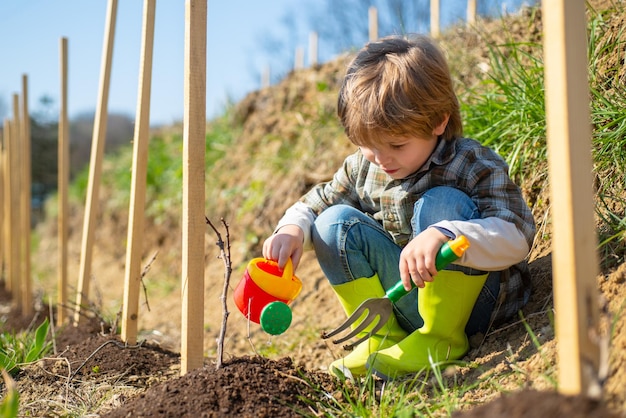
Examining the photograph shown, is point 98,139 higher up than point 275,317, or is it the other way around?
point 98,139

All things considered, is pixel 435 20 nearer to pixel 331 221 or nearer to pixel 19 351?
pixel 331 221

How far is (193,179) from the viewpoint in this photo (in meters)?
1.81

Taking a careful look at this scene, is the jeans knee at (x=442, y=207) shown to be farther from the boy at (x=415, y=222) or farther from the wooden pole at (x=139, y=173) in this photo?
the wooden pole at (x=139, y=173)

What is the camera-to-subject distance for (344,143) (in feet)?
14.6

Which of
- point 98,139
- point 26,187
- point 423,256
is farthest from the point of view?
point 26,187

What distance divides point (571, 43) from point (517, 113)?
158 centimetres

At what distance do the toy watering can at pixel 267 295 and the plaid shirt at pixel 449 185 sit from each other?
0.42 meters

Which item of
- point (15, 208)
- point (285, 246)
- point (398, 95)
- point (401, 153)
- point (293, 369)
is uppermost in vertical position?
point (398, 95)

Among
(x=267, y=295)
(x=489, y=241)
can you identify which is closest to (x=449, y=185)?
(x=489, y=241)

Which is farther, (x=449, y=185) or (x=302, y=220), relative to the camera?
(x=302, y=220)

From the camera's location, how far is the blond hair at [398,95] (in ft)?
6.16

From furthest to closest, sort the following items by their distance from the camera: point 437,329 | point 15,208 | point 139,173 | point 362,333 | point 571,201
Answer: point 15,208 < point 139,173 < point 362,333 < point 437,329 < point 571,201

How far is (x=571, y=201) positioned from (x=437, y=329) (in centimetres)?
90

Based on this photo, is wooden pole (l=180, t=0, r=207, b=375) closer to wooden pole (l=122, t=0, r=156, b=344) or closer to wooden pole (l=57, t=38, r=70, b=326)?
wooden pole (l=122, t=0, r=156, b=344)
